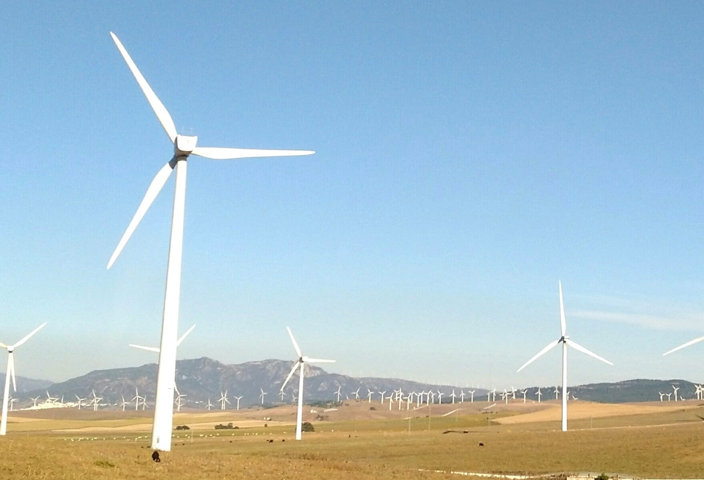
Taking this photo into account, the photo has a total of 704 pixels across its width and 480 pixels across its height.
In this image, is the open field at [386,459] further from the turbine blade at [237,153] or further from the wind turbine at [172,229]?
the turbine blade at [237,153]

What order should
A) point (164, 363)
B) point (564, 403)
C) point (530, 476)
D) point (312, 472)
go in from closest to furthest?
point (164, 363), point (312, 472), point (530, 476), point (564, 403)

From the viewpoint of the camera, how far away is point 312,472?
2224 inches

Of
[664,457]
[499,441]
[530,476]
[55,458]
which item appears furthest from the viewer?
[499,441]

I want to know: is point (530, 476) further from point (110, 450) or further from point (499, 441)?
point (499, 441)

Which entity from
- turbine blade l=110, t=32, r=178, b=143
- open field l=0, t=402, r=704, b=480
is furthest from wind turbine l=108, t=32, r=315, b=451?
open field l=0, t=402, r=704, b=480

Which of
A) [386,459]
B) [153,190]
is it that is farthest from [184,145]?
[386,459]

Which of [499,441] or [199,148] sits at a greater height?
[199,148]

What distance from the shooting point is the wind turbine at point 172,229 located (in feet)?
161

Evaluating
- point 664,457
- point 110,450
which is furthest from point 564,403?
point 110,450

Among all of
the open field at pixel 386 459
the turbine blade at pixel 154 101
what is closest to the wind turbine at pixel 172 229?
the turbine blade at pixel 154 101

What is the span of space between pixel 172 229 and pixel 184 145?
21.6 feet

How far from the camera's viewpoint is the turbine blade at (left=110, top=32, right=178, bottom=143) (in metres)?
57.4

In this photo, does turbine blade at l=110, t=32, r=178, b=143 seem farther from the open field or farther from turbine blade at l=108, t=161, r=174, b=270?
the open field

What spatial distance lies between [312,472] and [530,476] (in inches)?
940
